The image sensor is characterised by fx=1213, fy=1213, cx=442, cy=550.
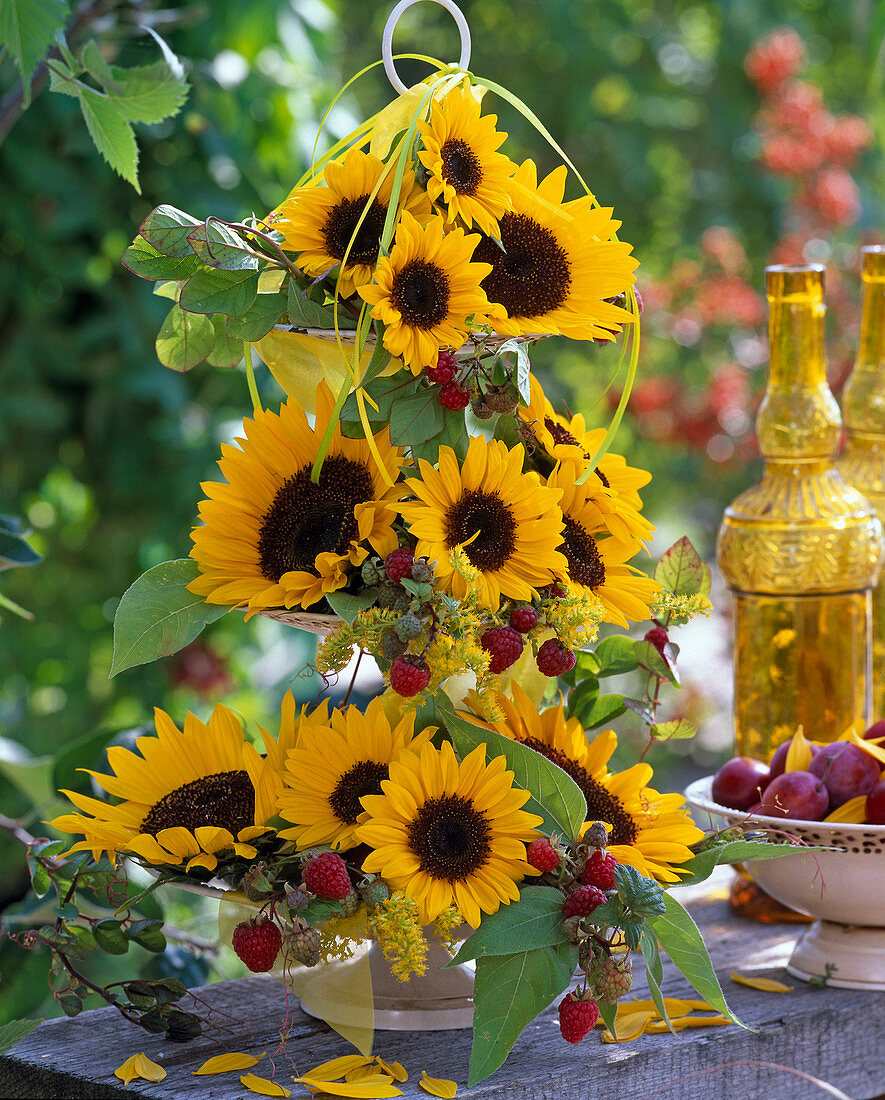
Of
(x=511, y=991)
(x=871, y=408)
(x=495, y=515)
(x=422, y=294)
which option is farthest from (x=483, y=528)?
(x=871, y=408)

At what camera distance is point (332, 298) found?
59 centimetres

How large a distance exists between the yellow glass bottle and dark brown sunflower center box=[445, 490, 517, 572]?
1.54 feet

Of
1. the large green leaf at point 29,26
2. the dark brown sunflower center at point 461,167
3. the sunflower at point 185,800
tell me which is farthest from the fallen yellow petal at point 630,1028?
the large green leaf at point 29,26

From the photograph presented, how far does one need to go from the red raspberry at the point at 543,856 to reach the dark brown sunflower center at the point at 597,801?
63mm

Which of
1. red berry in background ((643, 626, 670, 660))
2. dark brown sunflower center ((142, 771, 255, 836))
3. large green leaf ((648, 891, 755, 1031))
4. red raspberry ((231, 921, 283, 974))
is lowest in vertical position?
red raspberry ((231, 921, 283, 974))

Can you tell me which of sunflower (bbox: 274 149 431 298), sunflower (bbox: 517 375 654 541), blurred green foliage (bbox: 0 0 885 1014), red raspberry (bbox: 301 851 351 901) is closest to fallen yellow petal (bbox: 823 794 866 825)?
sunflower (bbox: 517 375 654 541)

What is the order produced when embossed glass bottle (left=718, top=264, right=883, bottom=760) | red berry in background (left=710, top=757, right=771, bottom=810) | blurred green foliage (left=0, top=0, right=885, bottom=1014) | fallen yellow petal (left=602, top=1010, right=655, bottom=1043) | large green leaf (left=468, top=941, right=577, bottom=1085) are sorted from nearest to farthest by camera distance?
large green leaf (left=468, top=941, right=577, bottom=1085)
fallen yellow petal (left=602, top=1010, right=655, bottom=1043)
red berry in background (left=710, top=757, right=771, bottom=810)
embossed glass bottle (left=718, top=264, right=883, bottom=760)
blurred green foliage (left=0, top=0, right=885, bottom=1014)

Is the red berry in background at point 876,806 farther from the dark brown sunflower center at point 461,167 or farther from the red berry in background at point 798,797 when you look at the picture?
the dark brown sunflower center at point 461,167

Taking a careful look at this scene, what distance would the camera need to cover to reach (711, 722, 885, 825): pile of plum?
0.71m

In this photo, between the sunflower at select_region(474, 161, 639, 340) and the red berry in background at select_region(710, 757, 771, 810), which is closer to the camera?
the sunflower at select_region(474, 161, 639, 340)

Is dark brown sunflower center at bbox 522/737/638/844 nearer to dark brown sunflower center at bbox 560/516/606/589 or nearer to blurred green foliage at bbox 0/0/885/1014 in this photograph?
dark brown sunflower center at bbox 560/516/606/589

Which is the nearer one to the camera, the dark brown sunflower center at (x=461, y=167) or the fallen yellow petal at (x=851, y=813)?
the dark brown sunflower center at (x=461, y=167)

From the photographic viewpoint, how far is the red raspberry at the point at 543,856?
57 cm

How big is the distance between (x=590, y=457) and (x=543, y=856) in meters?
0.21
